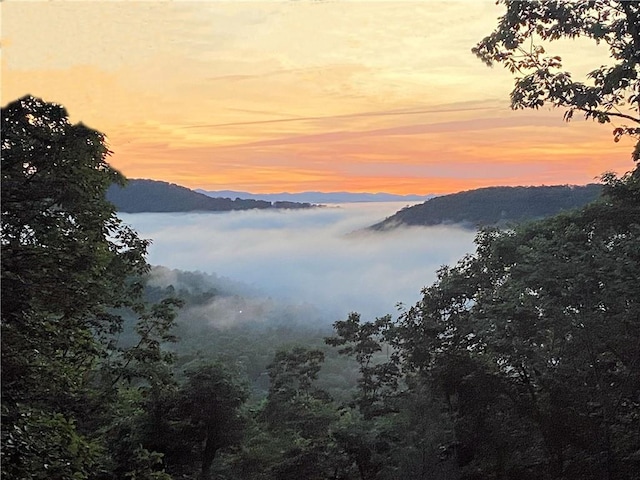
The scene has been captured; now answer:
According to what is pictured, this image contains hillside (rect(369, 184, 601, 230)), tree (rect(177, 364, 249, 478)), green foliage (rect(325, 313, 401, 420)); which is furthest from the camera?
hillside (rect(369, 184, 601, 230))

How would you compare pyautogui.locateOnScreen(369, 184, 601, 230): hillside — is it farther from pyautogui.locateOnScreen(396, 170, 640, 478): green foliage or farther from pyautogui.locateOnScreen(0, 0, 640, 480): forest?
Result: pyautogui.locateOnScreen(396, 170, 640, 478): green foliage

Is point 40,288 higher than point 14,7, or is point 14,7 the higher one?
point 14,7

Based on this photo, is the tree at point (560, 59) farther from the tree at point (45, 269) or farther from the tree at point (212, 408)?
the tree at point (212, 408)

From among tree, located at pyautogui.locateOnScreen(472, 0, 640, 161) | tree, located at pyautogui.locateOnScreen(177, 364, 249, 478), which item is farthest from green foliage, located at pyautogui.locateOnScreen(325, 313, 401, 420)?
tree, located at pyautogui.locateOnScreen(472, 0, 640, 161)

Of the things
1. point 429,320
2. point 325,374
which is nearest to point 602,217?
point 429,320

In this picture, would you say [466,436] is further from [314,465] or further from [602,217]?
[602,217]

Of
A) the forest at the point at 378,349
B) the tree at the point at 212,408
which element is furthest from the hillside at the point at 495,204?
the tree at the point at 212,408
